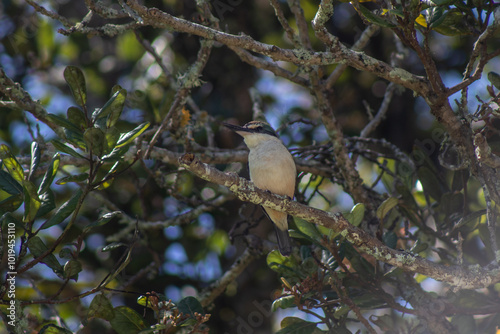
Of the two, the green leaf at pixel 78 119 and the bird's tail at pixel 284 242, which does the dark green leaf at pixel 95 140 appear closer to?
the green leaf at pixel 78 119

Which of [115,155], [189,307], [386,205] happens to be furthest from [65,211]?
[386,205]

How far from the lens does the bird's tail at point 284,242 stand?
3942 mm

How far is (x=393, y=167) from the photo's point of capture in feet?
16.1

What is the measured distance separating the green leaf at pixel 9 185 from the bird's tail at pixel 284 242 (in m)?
2.01

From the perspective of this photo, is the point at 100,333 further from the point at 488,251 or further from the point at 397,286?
the point at 488,251

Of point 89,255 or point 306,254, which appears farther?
point 89,255

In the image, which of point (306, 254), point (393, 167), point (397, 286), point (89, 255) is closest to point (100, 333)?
point (89, 255)

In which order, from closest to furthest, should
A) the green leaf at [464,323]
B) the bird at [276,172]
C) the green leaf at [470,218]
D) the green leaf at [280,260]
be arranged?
the green leaf at [470,218] < the green leaf at [280,260] < the green leaf at [464,323] < the bird at [276,172]

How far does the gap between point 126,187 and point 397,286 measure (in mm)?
3313

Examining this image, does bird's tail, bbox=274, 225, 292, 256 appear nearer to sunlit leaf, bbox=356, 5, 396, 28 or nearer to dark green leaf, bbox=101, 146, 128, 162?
dark green leaf, bbox=101, 146, 128, 162

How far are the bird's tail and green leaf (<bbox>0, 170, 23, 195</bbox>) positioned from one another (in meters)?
2.01

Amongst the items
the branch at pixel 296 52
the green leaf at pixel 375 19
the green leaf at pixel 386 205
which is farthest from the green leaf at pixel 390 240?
the green leaf at pixel 375 19

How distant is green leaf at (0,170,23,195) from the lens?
2.91 meters

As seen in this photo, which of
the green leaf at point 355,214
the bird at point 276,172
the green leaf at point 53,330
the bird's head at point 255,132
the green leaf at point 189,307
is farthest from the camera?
the bird's head at point 255,132
